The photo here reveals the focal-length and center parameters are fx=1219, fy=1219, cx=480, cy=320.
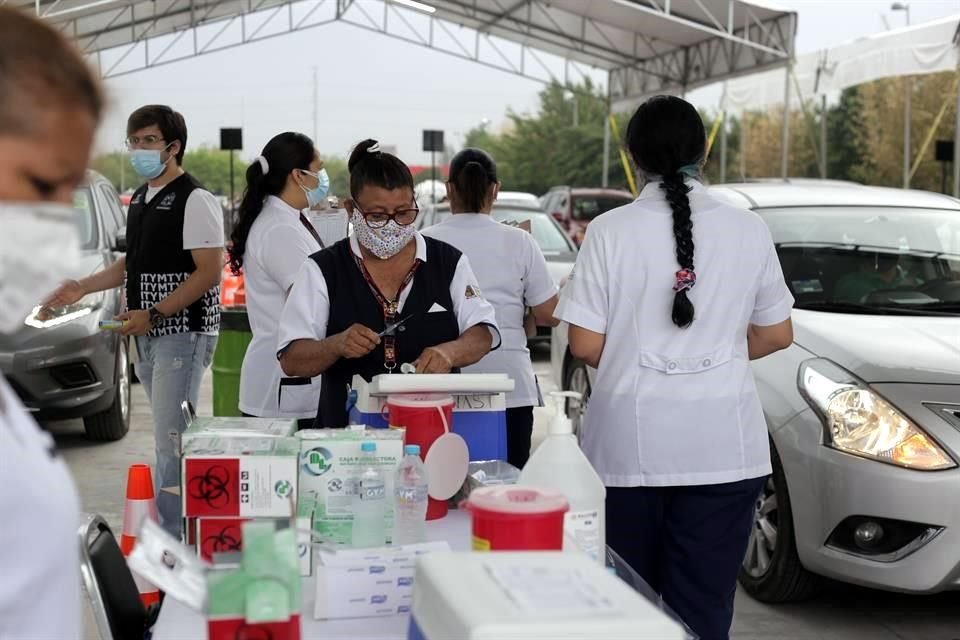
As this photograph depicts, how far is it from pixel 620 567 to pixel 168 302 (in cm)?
285

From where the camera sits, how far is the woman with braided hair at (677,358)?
10.1ft

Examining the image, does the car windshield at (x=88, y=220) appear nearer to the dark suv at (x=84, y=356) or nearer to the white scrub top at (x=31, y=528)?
the dark suv at (x=84, y=356)

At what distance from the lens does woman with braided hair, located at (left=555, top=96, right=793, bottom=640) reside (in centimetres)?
309

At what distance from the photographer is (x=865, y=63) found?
17.8 metres

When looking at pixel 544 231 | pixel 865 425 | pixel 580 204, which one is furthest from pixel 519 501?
pixel 580 204

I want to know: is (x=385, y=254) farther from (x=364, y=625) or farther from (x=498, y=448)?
(x=364, y=625)

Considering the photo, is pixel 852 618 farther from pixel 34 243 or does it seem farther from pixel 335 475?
pixel 34 243

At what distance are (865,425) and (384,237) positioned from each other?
6.13 ft

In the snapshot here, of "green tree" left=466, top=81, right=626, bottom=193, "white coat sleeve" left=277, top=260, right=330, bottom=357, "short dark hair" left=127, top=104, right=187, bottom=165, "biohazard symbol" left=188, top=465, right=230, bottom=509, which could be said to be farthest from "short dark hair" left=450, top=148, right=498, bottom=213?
"green tree" left=466, top=81, right=626, bottom=193

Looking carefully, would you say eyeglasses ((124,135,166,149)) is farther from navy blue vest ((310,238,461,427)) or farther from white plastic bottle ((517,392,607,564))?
white plastic bottle ((517,392,607,564))

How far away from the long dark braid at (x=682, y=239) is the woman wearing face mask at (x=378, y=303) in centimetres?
69

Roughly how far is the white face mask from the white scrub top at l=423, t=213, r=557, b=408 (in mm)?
3405

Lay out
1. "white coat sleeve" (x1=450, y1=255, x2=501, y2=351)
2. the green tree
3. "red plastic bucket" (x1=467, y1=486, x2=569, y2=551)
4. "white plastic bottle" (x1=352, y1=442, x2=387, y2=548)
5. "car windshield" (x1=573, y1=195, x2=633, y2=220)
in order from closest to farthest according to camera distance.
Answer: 1. "red plastic bucket" (x1=467, y1=486, x2=569, y2=551)
2. "white plastic bottle" (x1=352, y1=442, x2=387, y2=548)
3. "white coat sleeve" (x1=450, y1=255, x2=501, y2=351)
4. "car windshield" (x1=573, y1=195, x2=633, y2=220)
5. the green tree

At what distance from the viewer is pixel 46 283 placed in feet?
4.10
